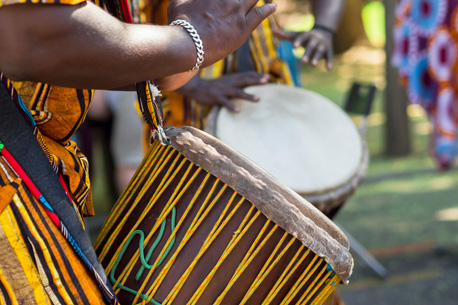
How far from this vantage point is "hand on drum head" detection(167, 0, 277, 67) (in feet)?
3.22

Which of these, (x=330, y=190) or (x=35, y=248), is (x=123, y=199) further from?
(x=330, y=190)

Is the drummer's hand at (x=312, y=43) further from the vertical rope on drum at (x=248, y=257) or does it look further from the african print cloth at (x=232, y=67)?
the vertical rope on drum at (x=248, y=257)

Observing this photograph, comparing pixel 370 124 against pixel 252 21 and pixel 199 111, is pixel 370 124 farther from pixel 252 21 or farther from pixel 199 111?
pixel 252 21

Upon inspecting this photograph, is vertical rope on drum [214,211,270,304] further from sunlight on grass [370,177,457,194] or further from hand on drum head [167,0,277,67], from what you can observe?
sunlight on grass [370,177,457,194]

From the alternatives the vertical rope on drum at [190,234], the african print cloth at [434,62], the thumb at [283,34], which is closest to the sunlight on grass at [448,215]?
the african print cloth at [434,62]

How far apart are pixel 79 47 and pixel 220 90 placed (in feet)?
3.45

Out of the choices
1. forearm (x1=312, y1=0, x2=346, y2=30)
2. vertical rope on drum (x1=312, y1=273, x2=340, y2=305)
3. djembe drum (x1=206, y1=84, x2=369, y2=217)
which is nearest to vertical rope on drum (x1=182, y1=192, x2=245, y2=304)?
vertical rope on drum (x1=312, y1=273, x2=340, y2=305)

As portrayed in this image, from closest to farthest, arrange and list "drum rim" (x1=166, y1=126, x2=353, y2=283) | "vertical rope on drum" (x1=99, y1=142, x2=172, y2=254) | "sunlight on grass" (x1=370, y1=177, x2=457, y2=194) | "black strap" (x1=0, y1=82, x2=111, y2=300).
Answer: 1. "black strap" (x1=0, y1=82, x2=111, y2=300)
2. "drum rim" (x1=166, y1=126, x2=353, y2=283)
3. "vertical rope on drum" (x1=99, y1=142, x2=172, y2=254)
4. "sunlight on grass" (x1=370, y1=177, x2=457, y2=194)

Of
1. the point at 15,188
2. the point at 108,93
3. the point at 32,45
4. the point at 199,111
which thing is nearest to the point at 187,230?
the point at 15,188

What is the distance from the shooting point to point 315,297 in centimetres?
120

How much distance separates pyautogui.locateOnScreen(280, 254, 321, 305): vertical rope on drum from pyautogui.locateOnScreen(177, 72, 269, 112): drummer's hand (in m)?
0.80

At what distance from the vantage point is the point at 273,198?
3.52 feet

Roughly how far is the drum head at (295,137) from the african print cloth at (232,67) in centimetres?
14

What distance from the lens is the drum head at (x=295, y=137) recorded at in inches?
68.7
